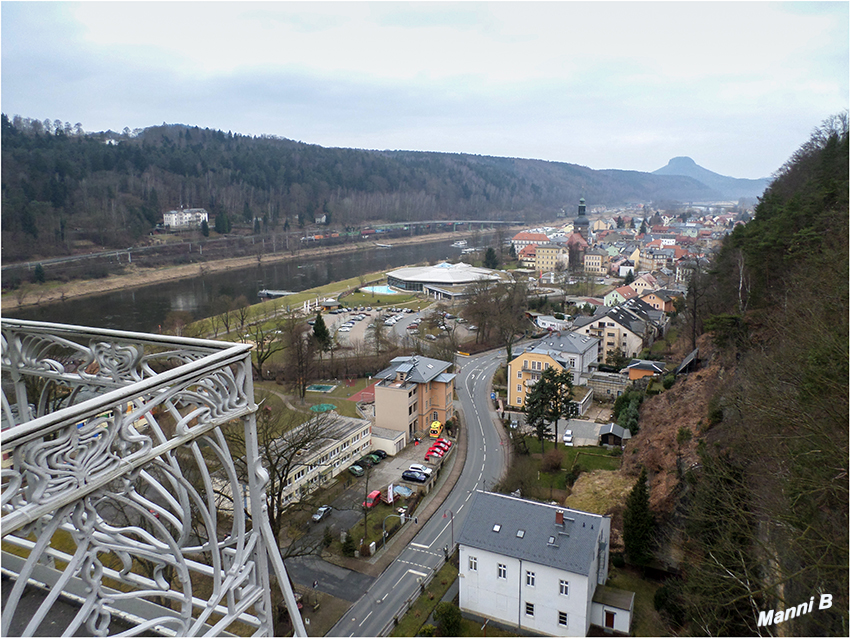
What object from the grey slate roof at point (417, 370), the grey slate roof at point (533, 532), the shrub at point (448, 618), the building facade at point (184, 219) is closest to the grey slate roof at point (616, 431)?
the grey slate roof at point (417, 370)

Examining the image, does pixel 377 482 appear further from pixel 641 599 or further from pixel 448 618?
pixel 641 599

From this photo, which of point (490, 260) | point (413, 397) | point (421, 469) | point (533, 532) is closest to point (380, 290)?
point (490, 260)

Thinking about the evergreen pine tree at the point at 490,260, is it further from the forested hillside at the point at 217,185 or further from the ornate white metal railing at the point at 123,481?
the ornate white metal railing at the point at 123,481

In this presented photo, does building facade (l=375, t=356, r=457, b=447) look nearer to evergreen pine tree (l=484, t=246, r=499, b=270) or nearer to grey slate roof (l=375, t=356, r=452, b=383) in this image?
grey slate roof (l=375, t=356, r=452, b=383)

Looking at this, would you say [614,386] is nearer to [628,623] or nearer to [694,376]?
[694,376]

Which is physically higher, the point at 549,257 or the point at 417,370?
the point at 549,257

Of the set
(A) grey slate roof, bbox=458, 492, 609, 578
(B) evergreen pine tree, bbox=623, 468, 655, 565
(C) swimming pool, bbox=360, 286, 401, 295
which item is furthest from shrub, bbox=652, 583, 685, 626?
(C) swimming pool, bbox=360, 286, 401, 295
